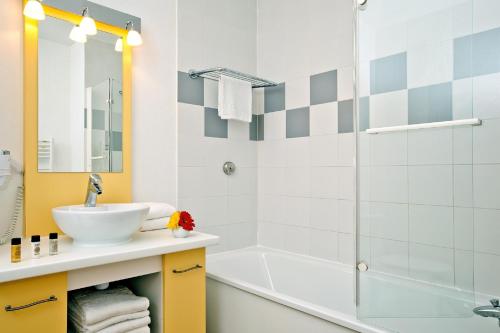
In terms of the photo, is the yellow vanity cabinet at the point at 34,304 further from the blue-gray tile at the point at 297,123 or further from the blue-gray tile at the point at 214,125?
the blue-gray tile at the point at 297,123

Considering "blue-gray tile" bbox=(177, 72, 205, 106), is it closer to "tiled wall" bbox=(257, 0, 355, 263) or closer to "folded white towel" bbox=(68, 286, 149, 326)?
"tiled wall" bbox=(257, 0, 355, 263)

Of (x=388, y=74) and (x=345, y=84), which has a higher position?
(x=345, y=84)

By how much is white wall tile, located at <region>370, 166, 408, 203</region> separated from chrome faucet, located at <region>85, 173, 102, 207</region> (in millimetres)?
1267

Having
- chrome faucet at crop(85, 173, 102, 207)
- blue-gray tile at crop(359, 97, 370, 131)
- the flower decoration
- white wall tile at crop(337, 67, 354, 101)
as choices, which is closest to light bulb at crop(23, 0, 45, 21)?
chrome faucet at crop(85, 173, 102, 207)

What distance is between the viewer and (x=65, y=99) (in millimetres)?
1778

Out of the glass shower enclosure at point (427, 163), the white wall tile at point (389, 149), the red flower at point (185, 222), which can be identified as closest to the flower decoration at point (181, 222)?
the red flower at point (185, 222)

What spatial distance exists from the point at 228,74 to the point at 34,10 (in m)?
1.17

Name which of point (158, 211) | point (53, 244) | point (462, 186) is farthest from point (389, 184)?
point (53, 244)

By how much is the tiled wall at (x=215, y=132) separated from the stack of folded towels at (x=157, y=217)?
0.36 m

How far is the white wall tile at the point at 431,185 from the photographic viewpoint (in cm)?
136

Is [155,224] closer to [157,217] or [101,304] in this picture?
[157,217]

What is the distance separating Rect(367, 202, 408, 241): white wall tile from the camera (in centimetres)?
146

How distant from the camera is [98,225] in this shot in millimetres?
1415

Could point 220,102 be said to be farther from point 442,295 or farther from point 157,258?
point 442,295
